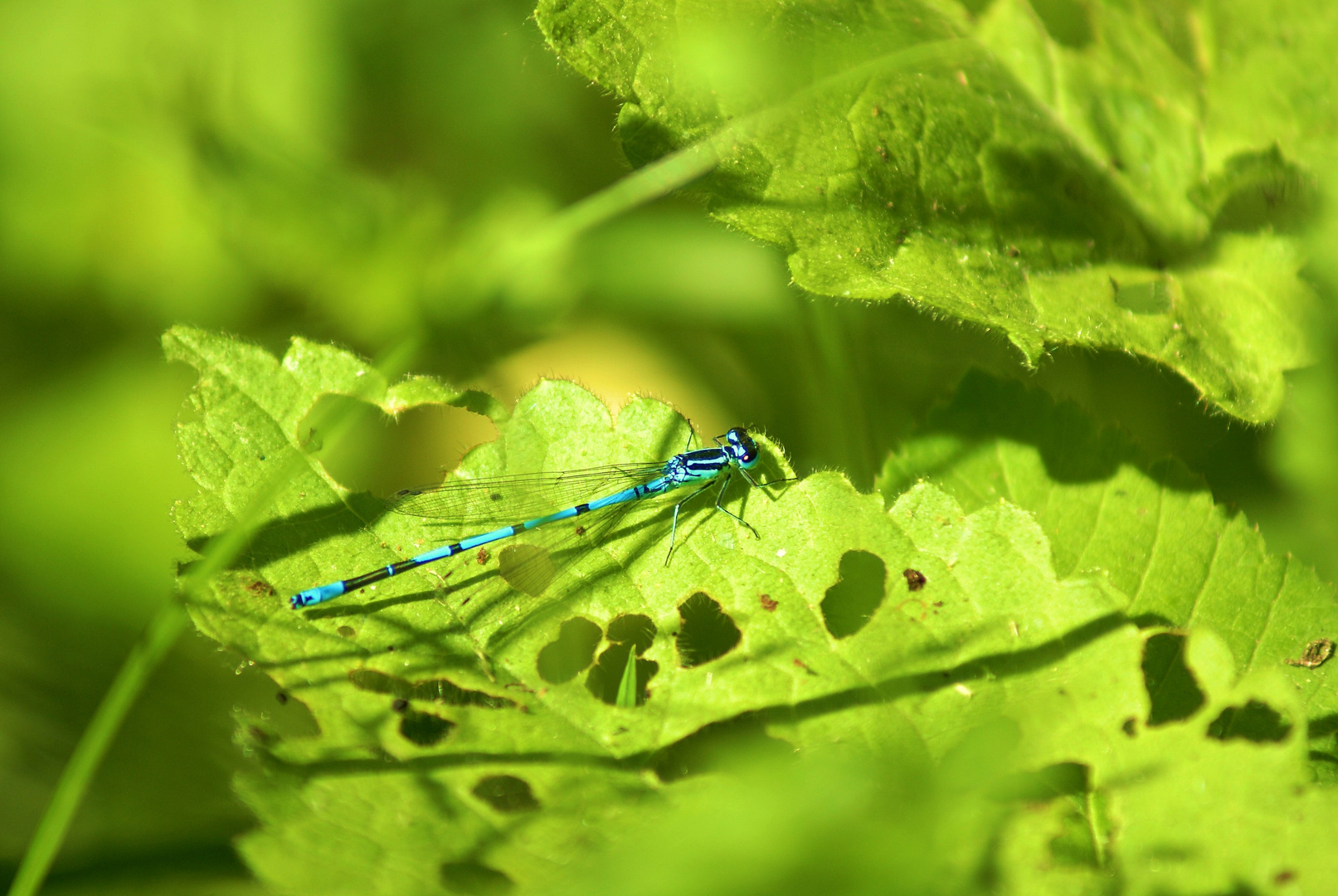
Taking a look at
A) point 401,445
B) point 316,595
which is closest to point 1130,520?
point 316,595

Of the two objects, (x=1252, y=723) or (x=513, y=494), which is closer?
(x=1252, y=723)

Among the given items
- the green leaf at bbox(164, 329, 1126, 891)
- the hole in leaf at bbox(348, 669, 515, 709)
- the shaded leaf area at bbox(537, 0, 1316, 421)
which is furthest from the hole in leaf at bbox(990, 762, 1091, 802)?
the hole in leaf at bbox(348, 669, 515, 709)

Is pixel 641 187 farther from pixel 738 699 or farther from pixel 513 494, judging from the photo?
pixel 738 699

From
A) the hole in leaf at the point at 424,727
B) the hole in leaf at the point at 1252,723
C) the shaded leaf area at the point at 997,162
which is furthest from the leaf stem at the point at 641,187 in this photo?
the hole in leaf at the point at 1252,723

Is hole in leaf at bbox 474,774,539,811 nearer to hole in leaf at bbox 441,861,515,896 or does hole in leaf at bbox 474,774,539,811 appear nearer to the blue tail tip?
hole in leaf at bbox 441,861,515,896

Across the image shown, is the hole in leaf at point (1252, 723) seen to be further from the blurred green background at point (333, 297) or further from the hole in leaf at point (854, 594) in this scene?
the blurred green background at point (333, 297)


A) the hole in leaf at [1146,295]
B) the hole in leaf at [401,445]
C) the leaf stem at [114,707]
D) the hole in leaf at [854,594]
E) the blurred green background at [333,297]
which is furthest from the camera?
the hole in leaf at [401,445]
